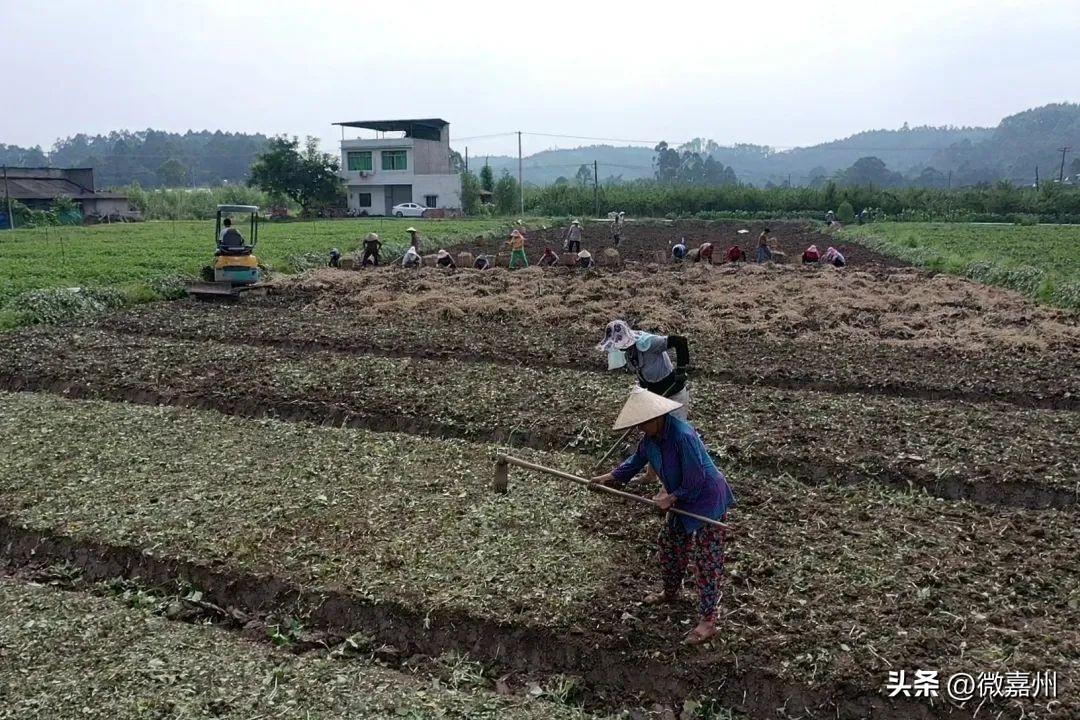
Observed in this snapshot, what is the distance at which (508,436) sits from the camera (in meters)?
8.78

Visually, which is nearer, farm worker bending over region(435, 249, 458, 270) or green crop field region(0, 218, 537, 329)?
green crop field region(0, 218, 537, 329)

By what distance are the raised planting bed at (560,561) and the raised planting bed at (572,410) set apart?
639 mm

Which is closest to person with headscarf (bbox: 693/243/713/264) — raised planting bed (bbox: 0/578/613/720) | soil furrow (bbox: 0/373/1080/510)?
soil furrow (bbox: 0/373/1080/510)

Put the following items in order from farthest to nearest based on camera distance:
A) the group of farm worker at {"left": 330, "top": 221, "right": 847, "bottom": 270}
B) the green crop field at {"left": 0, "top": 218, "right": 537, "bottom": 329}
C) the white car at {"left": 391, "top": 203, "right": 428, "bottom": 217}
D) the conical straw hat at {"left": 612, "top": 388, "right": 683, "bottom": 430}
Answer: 1. the white car at {"left": 391, "top": 203, "right": 428, "bottom": 217}
2. the group of farm worker at {"left": 330, "top": 221, "right": 847, "bottom": 270}
3. the green crop field at {"left": 0, "top": 218, "right": 537, "bottom": 329}
4. the conical straw hat at {"left": 612, "top": 388, "right": 683, "bottom": 430}

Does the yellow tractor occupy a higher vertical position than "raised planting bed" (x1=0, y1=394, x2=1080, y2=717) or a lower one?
higher

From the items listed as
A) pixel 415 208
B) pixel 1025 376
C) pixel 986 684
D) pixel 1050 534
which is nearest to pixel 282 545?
pixel 986 684

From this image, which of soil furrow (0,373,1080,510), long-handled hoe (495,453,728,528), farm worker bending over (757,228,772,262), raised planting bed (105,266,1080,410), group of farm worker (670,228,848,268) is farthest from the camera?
farm worker bending over (757,228,772,262)

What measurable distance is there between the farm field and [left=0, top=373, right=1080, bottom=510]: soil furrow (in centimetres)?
3

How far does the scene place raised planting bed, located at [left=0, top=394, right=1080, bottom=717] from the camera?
194 inches

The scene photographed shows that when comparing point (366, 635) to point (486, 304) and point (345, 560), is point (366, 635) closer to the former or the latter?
point (345, 560)

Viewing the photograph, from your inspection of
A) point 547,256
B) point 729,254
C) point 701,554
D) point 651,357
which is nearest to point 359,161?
point 547,256

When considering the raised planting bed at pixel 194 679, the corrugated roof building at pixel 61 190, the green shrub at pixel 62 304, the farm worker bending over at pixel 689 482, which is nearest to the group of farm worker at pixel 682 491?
the farm worker bending over at pixel 689 482

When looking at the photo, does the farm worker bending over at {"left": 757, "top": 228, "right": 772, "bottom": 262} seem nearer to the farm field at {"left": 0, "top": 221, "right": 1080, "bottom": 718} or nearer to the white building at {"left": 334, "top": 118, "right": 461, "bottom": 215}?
the farm field at {"left": 0, "top": 221, "right": 1080, "bottom": 718}

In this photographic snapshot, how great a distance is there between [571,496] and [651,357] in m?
1.35
